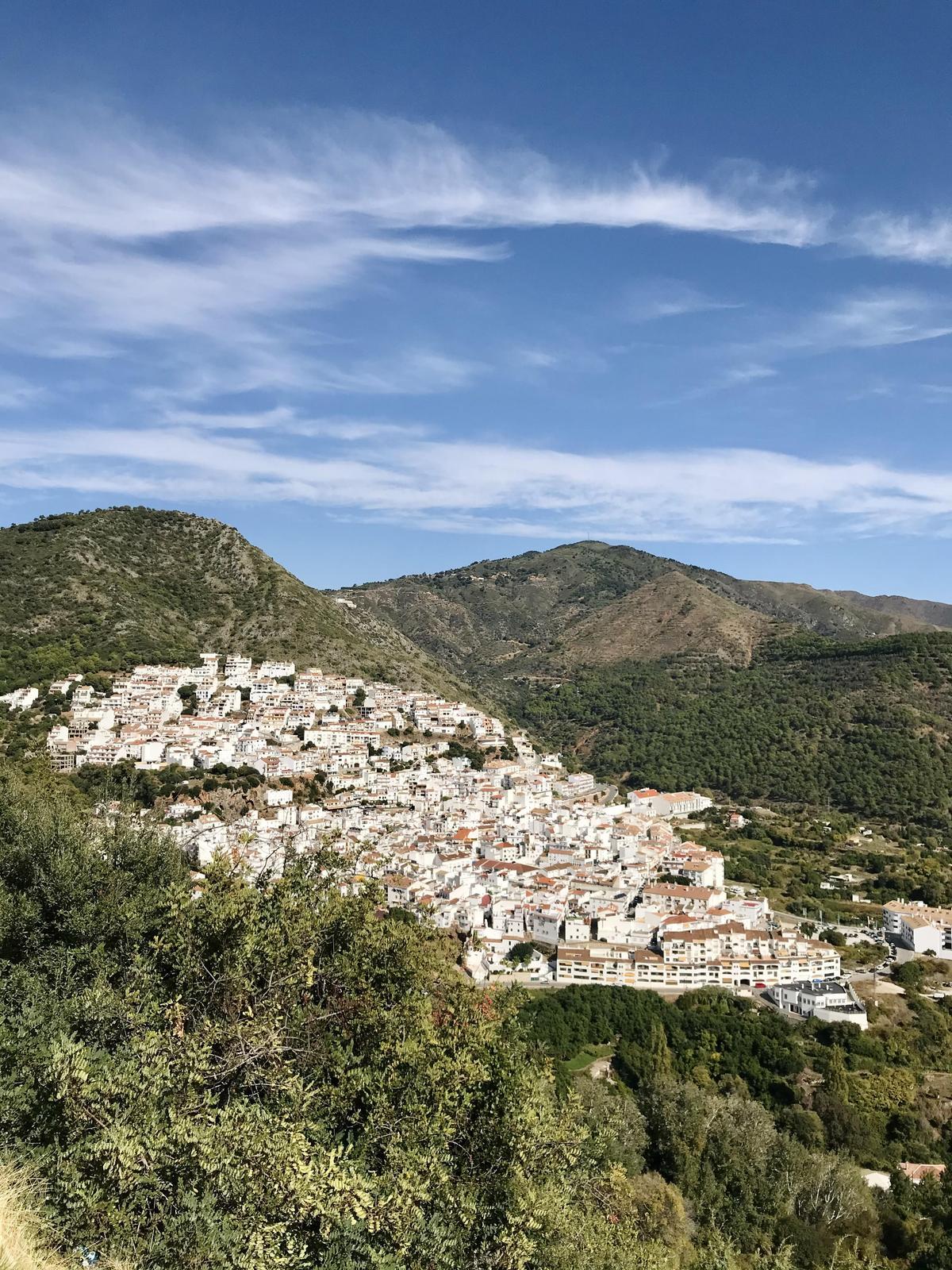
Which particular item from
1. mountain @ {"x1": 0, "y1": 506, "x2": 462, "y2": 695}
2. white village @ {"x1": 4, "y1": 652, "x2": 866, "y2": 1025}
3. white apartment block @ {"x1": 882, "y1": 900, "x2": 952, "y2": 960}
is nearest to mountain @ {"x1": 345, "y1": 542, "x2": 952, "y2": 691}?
mountain @ {"x1": 0, "y1": 506, "x2": 462, "y2": 695}

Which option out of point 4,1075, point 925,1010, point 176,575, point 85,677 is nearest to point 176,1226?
point 4,1075

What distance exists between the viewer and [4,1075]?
645 centimetres

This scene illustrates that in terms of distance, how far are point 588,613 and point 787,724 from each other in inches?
2297

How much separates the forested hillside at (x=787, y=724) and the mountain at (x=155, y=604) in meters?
15.7

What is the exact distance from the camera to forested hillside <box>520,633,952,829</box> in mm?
53625

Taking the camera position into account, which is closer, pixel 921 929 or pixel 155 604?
pixel 921 929

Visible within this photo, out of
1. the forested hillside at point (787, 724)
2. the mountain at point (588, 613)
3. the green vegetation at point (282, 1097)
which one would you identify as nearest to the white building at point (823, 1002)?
the green vegetation at point (282, 1097)

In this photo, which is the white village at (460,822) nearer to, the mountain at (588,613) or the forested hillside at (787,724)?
the forested hillside at (787,724)

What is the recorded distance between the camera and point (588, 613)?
121 m

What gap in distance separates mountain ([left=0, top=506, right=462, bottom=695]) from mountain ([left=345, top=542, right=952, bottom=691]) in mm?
26300

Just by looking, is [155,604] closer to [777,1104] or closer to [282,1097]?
[777,1104]

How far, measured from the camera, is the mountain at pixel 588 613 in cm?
9512

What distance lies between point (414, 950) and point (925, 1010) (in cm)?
2350

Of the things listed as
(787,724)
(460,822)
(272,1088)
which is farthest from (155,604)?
(272,1088)
